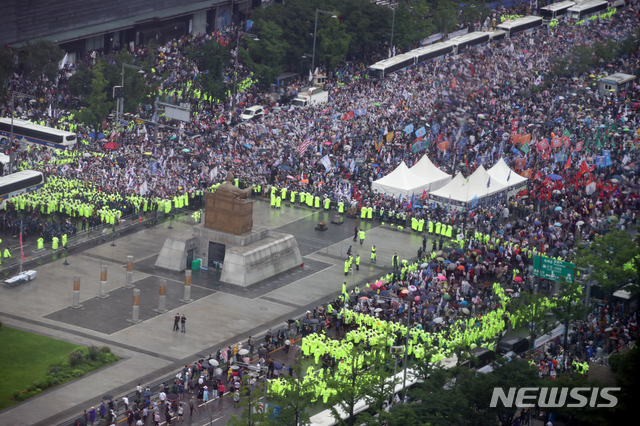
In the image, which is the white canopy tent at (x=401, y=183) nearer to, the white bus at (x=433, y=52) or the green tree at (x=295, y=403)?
the white bus at (x=433, y=52)

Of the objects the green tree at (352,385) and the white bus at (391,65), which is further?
the white bus at (391,65)

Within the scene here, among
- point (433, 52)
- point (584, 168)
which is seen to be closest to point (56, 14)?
point (433, 52)

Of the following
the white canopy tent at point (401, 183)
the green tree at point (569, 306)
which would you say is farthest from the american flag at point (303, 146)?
the green tree at point (569, 306)

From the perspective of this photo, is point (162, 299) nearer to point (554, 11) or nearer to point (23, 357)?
point (23, 357)

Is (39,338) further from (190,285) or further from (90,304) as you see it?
(190,285)

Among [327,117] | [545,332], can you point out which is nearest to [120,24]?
[327,117]

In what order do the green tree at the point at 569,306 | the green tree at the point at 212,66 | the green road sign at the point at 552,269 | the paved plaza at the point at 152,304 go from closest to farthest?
the paved plaza at the point at 152,304 → the green tree at the point at 569,306 → the green road sign at the point at 552,269 → the green tree at the point at 212,66
